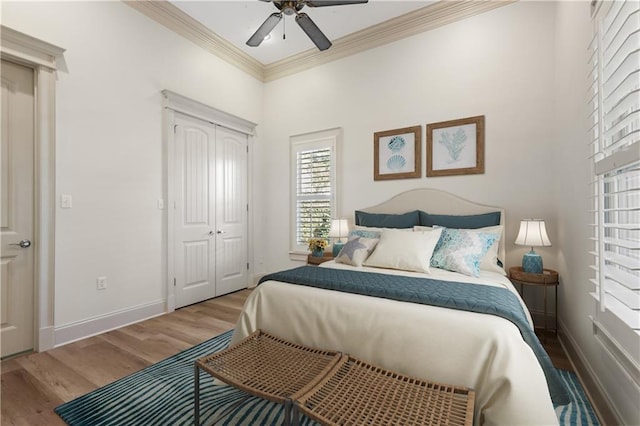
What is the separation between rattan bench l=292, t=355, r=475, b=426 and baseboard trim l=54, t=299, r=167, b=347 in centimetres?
249

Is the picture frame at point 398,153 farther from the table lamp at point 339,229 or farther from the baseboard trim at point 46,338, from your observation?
the baseboard trim at point 46,338

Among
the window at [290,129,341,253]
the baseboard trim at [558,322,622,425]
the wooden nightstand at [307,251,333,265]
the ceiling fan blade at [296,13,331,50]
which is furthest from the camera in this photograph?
the window at [290,129,341,253]

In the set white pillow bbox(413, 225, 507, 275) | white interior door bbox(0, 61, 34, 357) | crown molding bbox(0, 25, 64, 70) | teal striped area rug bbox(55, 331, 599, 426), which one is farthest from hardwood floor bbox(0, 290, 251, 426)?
white pillow bbox(413, 225, 507, 275)

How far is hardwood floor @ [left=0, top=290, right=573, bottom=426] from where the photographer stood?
1.75 meters

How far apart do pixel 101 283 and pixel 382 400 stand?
2.80 m

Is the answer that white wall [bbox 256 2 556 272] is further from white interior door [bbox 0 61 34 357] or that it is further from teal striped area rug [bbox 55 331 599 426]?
white interior door [bbox 0 61 34 357]

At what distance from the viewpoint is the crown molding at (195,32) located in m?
3.14

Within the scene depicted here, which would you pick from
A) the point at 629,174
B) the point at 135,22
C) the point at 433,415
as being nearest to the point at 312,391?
the point at 433,415

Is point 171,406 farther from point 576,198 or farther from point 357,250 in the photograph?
point 576,198

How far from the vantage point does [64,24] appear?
8.30ft

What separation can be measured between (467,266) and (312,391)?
170 cm

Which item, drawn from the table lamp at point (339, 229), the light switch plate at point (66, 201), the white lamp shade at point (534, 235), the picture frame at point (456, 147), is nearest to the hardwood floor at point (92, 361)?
the white lamp shade at point (534, 235)

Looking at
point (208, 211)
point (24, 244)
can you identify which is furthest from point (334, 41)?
point (24, 244)

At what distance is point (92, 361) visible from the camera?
2242 millimetres
